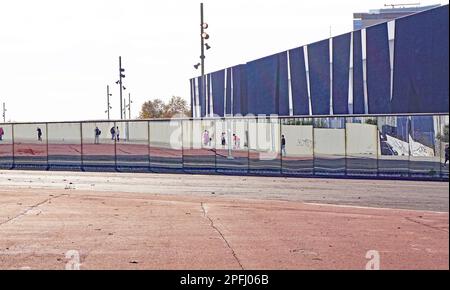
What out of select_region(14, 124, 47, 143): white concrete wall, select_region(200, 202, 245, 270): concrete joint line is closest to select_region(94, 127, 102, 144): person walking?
select_region(14, 124, 47, 143): white concrete wall

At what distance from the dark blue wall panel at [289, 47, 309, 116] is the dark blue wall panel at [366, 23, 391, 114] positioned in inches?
430

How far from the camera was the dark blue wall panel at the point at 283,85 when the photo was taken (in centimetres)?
4684

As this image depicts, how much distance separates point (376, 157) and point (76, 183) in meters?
14.0

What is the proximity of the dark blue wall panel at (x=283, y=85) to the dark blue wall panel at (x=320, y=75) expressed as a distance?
4.30m

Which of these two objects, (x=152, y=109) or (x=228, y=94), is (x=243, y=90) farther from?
(x=152, y=109)

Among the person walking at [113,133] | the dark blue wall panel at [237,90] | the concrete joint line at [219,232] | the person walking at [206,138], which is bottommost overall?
the concrete joint line at [219,232]

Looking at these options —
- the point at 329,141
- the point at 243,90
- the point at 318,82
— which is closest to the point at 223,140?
the point at 329,141

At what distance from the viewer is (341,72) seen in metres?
36.8

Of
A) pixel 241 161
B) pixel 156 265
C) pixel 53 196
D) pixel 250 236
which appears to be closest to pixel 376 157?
pixel 241 161

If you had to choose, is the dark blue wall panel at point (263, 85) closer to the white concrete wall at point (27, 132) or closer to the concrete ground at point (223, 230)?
the white concrete wall at point (27, 132)

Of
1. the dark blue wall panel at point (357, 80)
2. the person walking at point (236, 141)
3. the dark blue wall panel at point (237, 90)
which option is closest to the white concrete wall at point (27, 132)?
the person walking at point (236, 141)

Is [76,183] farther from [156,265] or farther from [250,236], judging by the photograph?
[156,265]

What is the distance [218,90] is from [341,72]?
26976 millimetres

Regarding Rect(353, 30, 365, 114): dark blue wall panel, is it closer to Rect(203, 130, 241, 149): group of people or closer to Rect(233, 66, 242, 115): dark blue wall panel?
Rect(203, 130, 241, 149): group of people
